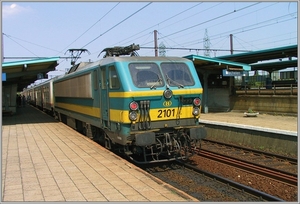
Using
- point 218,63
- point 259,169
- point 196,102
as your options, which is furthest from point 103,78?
point 218,63

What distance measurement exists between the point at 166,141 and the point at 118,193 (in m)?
2.58

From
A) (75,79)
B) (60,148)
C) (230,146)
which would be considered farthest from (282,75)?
(60,148)

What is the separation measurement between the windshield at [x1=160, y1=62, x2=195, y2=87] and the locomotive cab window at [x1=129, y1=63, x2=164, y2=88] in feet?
0.71

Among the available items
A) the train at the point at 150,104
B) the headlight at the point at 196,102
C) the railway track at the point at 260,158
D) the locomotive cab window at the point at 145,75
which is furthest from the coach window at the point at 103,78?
the railway track at the point at 260,158

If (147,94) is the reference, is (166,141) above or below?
Answer: below

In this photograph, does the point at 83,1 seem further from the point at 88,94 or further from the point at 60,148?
the point at 60,148

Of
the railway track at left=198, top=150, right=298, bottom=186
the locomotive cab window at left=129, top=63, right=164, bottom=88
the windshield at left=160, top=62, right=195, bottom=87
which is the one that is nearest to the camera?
the railway track at left=198, top=150, right=298, bottom=186

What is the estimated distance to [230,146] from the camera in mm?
11617

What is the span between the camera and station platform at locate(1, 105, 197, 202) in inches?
206

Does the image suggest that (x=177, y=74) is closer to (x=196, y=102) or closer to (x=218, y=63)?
(x=196, y=102)

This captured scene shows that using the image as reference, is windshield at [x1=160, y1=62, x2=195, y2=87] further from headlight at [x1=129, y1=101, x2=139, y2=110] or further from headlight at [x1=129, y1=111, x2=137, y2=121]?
headlight at [x1=129, y1=111, x2=137, y2=121]

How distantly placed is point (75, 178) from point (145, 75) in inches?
118

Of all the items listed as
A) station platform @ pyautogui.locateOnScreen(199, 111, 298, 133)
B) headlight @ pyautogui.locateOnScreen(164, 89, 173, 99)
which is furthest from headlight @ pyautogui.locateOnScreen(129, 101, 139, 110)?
station platform @ pyautogui.locateOnScreen(199, 111, 298, 133)

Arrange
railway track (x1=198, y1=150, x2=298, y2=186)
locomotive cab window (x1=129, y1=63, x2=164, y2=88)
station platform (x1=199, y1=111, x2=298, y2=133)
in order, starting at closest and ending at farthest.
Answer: railway track (x1=198, y1=150, x2=298, y2=186) < locomotive cab window (x1=129, y1=63, x2=164, y2=88) < station platform (x1=199, y1=111, x2=298, y2=133)
